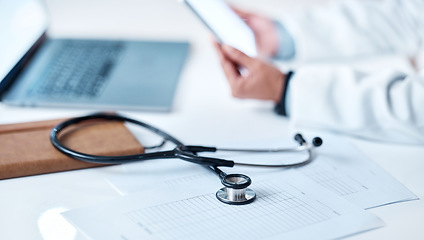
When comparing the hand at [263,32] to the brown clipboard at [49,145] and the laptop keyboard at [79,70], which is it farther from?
the brown clipboard at [49,145]

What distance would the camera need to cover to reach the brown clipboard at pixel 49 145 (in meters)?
0.80

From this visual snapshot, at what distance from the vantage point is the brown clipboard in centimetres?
80

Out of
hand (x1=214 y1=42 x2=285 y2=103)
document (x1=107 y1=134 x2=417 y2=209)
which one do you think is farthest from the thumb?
document (x1=107 y1=134 x2=417 y2=209)

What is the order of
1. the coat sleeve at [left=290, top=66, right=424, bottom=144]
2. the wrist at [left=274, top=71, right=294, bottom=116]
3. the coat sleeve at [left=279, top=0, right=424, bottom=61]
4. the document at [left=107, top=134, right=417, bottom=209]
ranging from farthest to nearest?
the coat sleeve at [left=279, top=0, right=424, bottom=61] → the wrist at [left=274, top=71, right=294, bottom=116] → the coat sleeve at [left=290, top=66, right=424, bottom=144] → the document at [left=107, top=134, right=417, bottom=209]

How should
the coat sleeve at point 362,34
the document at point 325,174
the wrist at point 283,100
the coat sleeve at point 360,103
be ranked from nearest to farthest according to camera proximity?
the document at point 325,174 → the coat sleeve at point 360,103 → the wrist at point 283,100 → the coat sleeve at point 362,34

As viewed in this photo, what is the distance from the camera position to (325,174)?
81 cm

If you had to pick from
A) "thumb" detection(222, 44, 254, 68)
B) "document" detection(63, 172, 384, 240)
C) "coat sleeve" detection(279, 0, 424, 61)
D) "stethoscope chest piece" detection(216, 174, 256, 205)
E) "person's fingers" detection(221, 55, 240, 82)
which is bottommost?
"document" detection(63, 172, 384, 240)

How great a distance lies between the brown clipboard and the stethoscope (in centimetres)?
2

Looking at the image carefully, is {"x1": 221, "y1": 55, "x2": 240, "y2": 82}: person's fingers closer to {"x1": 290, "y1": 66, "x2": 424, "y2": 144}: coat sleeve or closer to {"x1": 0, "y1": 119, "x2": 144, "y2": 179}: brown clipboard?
{"x1": 290, "y1": 66, "x2": 424, "y2": 144}: coat sleeve

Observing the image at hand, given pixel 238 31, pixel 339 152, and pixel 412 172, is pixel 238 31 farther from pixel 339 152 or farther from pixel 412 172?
pixel 412 172

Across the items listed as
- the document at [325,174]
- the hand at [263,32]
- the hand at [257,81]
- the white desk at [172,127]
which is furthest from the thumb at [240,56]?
the hand at [263,32]

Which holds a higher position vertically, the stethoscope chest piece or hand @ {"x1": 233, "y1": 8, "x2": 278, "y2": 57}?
hand @ {"x1": 233, "y1": 8, "x2": 278, "y2": 57}

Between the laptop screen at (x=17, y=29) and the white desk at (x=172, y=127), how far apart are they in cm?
12

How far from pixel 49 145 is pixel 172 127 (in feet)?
0.83
